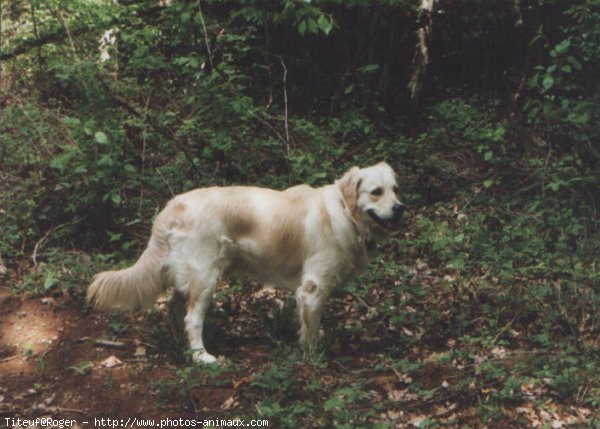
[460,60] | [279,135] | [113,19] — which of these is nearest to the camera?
[279,135]

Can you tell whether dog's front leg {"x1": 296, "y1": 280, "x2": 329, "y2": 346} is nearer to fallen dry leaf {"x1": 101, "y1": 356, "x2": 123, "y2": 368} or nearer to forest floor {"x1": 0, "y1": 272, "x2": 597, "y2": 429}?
forest floor {"x1": 0, "y1": 272, "x2": 597, "y2": 429}

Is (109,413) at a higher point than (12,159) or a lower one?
lower

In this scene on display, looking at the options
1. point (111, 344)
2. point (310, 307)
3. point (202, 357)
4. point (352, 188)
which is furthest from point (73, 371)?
point (352, 188)

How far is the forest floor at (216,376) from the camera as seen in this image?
426 cm

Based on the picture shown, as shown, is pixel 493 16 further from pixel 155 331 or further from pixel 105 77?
pixel 155 331

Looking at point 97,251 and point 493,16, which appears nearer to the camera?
point 97,251

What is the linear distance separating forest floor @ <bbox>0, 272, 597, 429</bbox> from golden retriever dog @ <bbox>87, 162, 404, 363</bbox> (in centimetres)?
35

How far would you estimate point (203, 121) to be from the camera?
7992mm

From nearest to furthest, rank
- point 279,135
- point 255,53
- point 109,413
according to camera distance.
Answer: point 109,413, point 279,135, point 255,53

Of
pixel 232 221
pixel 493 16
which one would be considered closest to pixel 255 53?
pixel 493 16

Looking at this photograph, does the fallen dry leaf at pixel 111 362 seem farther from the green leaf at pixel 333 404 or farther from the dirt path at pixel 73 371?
the green leaf at pixel 333 404

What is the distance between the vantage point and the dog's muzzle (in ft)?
16.4

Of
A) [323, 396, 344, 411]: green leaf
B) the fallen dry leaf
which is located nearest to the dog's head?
[323, 396, 344, 411]: green leaf

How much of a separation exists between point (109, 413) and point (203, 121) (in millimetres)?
4318
